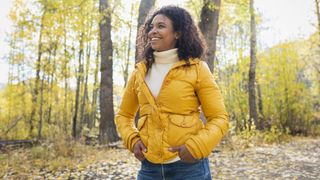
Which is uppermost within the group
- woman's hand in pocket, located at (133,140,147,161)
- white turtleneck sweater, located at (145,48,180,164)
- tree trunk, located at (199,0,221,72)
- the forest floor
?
tree trunk, located at (199,0,221,72)

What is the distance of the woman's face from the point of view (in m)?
2.04

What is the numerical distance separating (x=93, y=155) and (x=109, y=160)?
86 cm

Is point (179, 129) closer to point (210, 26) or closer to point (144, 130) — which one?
point (144, 130)

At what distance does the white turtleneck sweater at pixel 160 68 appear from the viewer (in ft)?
6.59

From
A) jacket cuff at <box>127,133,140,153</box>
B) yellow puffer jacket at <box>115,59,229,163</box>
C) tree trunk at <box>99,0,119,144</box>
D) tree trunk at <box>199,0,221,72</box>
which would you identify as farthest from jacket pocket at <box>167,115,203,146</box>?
tree trunk at <box>99,0,119,144</box>

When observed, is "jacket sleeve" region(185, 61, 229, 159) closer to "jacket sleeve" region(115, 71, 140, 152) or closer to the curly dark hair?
the curly dark hair

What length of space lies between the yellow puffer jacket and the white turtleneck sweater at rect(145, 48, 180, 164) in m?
0.06

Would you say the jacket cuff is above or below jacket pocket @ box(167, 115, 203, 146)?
below

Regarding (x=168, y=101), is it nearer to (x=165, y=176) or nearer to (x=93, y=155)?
(x=165, y=176)

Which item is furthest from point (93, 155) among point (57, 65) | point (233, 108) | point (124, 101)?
point (57, 65)

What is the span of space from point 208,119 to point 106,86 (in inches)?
365

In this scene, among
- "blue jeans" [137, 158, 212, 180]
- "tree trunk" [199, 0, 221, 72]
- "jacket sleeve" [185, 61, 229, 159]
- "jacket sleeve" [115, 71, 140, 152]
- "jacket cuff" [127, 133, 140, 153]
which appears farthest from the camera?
"tree trunk" [199, 0, 221, 72]

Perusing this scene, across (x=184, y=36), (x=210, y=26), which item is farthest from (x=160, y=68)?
(x=210, y=26)

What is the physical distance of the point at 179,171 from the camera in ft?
6.16
